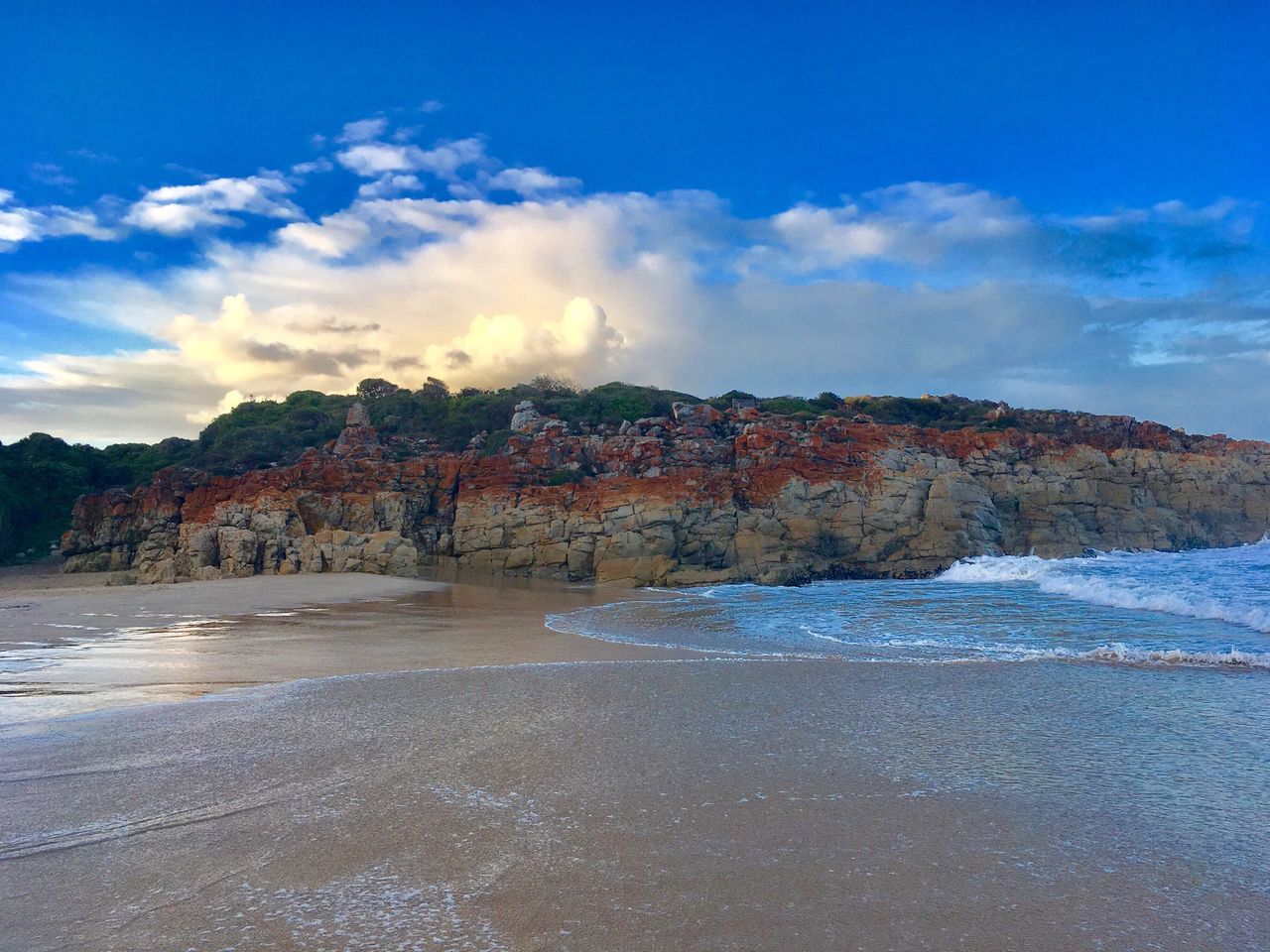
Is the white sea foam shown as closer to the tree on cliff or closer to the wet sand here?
the wet sand

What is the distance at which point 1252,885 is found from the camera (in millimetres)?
4129

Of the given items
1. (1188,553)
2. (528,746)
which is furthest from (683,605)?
(1188,553)

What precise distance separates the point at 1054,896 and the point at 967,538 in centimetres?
3177

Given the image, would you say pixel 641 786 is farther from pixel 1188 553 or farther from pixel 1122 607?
pixel 1188 553

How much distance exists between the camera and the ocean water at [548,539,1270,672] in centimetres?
1205

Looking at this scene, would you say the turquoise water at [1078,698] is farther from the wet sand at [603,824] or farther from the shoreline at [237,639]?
the shoreline at [237,639]

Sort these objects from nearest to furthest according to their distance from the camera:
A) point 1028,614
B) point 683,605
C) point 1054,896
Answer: point 1054,896, point 1028,614, point 683,605

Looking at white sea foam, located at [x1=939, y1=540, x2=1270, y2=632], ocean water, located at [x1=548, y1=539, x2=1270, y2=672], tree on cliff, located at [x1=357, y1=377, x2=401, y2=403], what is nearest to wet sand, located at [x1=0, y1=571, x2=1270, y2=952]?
ocean water, located at [x1=548, y1=539, x2=1270, y2=672]

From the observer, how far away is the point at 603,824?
4.74 m

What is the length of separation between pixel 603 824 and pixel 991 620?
45.5 ft

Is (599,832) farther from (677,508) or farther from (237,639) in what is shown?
(677,508)

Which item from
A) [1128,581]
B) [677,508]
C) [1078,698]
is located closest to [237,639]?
[1078,698]

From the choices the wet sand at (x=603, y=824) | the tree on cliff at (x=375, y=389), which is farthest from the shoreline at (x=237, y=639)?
the tree on cliff at (x=375, y=389)

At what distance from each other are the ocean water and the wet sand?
329cm
